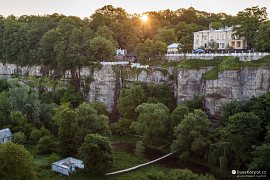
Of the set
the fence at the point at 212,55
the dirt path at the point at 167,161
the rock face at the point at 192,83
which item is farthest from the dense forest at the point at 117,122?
the fence at the point at 212,55

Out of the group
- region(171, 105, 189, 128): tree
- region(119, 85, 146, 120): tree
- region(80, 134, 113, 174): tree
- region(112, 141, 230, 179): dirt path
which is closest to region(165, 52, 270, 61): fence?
region(119, 85, 146, 120): tree

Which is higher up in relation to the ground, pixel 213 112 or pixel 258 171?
pixel 213 112

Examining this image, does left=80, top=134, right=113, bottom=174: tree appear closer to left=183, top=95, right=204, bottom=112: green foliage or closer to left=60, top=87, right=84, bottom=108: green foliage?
left=183, top=95, right=204, bottom=112: green foliage

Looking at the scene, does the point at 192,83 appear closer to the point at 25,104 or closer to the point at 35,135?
the point at 35,135

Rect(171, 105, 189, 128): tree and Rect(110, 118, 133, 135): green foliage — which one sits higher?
Rect(171, 105, 189, 128): tree

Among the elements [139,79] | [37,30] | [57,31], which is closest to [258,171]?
[139,79]

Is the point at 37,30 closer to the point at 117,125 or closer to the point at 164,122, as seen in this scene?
the point at 117,125

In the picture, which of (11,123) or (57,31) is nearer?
(11,123)

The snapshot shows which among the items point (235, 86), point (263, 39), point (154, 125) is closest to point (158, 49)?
point (263, 39)
